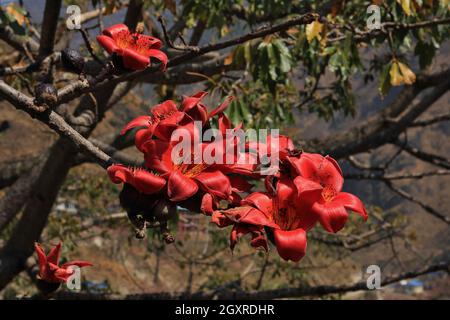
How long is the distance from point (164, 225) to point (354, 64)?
2.33 meters

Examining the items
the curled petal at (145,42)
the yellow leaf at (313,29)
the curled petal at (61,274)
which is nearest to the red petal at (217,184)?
the curled petal at (145,42)

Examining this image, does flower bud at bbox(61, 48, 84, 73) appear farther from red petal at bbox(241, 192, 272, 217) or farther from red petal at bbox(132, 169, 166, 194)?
red petal at bbox(241, 192, 272, 217)

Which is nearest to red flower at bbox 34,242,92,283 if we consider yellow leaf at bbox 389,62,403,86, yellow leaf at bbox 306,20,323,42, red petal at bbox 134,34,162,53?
red petal at bbox 134,34,162,53

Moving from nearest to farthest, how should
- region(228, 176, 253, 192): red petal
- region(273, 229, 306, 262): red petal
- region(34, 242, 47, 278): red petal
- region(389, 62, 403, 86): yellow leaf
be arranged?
1. region(273, 229, 306, 262): red petal
2. region(228, 176, 253, 192): red petal
3. region(34, 242, 47, 278): red petal
4. region(389, 62, 403, 86): yellow leaf

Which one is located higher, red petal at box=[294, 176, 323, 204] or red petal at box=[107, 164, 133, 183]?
red petal at box=[107, 164, 133, 183]

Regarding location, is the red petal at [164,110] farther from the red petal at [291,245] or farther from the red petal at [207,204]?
the red petal at [291,245]

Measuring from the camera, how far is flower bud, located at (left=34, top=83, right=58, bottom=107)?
1.01 metres

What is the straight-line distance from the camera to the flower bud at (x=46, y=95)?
101 centimetres

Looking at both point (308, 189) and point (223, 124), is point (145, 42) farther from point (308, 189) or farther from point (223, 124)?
point (308, 189)

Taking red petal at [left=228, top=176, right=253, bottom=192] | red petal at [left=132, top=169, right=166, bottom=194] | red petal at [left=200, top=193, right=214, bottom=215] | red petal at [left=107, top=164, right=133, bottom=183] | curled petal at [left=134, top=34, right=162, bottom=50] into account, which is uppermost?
curled petal at [left=134, top=34, right=162, bottom=50]

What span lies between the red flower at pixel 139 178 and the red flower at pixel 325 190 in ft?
0.75

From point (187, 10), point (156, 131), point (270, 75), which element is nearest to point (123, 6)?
point (187, 10)

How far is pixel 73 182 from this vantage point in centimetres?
733
